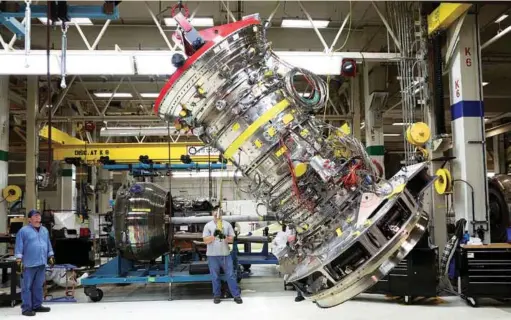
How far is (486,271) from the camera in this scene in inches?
263

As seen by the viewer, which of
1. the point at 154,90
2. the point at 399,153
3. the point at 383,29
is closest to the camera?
the point at 383,29

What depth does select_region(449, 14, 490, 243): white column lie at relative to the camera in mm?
7164

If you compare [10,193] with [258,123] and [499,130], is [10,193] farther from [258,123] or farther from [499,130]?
[499,130]

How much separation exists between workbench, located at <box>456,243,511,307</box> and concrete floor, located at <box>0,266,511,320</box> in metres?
0.20

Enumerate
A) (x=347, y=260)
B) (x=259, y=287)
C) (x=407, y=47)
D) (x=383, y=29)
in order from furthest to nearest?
(x=383, y=29) → (x=259, y=287) → (x=407, y=47) → (x=347, y=260)

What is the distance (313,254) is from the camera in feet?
13.2

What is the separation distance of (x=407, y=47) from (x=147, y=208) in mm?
4943

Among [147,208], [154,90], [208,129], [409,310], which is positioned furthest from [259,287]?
[154,90]

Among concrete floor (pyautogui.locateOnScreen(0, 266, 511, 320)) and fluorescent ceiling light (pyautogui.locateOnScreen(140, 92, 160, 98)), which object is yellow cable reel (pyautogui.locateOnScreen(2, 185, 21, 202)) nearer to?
concrete floor (pyautogui.locateOnScreen(0, 266, 511, 320))

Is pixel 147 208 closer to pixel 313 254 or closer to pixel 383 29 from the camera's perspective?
pixel 313 254

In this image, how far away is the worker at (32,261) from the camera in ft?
22.6

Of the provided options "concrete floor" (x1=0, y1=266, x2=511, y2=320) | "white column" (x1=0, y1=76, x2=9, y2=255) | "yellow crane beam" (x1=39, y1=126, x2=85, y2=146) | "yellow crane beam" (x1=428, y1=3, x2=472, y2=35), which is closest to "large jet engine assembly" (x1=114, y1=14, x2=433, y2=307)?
"concrete floor" (x1=0, y1=266, x2=511, y2=320)

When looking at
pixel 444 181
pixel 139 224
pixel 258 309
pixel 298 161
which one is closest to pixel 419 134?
pixel 444 181

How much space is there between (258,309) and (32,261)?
3.25m
